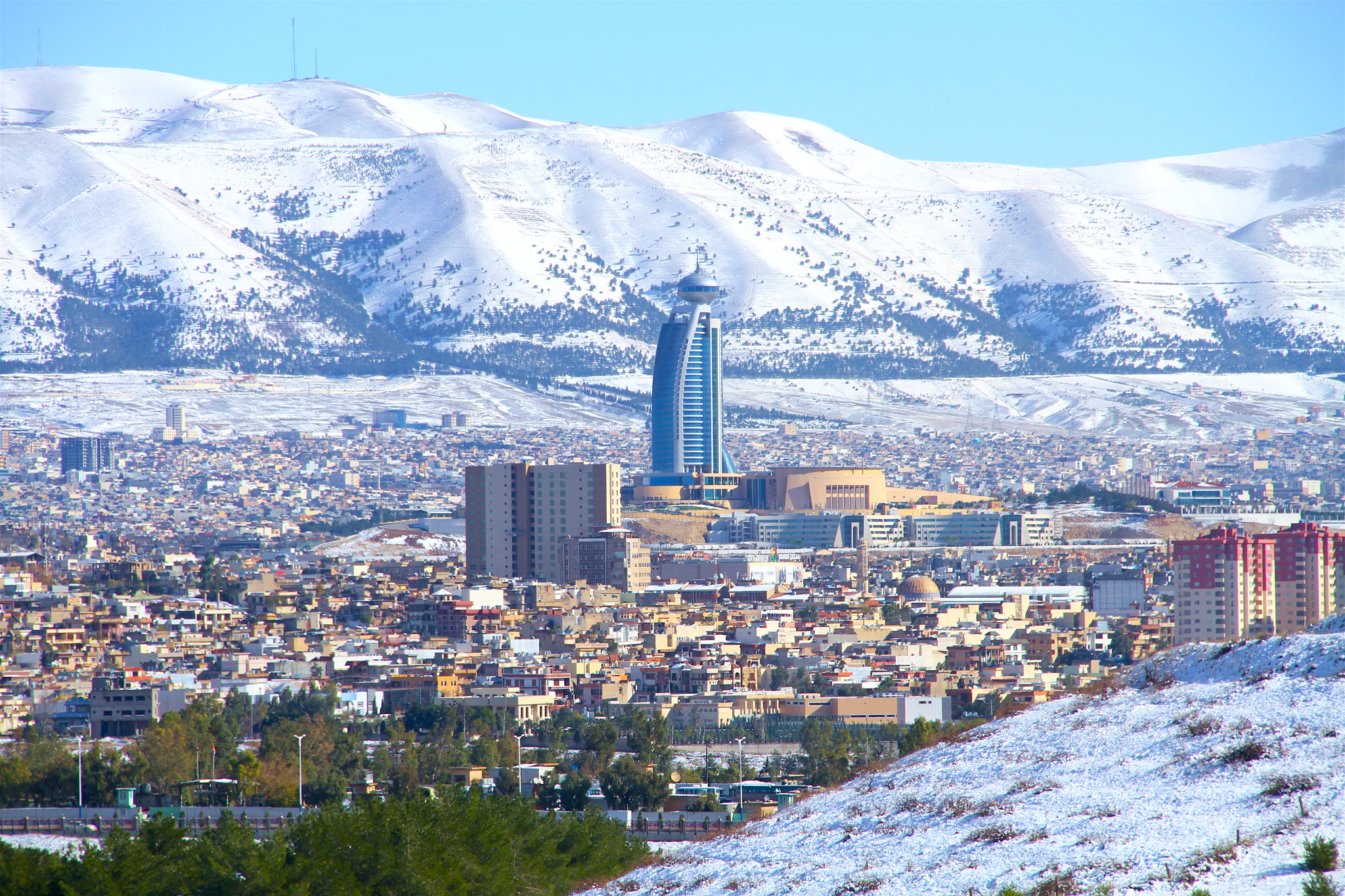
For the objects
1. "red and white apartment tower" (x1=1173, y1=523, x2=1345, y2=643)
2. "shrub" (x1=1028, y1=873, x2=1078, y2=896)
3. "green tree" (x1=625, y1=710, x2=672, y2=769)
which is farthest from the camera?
"red and white apartment tower" (x1=1173, y1=523, x2=1345, y2=643)

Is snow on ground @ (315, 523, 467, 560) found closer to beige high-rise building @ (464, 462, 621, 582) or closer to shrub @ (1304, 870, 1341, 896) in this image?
beige high-rise building @ (464, 462, 621, 582)

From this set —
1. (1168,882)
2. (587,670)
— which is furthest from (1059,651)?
(1168,882)

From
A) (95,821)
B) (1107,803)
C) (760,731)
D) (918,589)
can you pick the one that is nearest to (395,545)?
(918,589)

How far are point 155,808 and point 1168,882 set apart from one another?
28.3 metres

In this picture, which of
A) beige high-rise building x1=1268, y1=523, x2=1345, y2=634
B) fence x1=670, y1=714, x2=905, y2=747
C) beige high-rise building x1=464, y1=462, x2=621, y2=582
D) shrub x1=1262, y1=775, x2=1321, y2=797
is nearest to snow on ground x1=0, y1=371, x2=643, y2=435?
beige high-rise building x1=464, y1=462, x2=621, y2=582

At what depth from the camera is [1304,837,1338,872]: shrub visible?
15.2 metres

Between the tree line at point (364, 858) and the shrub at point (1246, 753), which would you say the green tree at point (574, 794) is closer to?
the tree line at point (364, 858)

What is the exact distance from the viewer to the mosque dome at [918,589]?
98.0 meters

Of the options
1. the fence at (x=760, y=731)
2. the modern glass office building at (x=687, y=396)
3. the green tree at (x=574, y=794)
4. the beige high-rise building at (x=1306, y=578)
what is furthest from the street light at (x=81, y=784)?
the modern glass office building at (x=687, y=396)

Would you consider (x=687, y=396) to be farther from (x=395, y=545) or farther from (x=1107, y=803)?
(x=1107, y=803)

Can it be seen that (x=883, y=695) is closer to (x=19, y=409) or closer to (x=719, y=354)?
(x=719, y=354)

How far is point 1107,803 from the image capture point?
17.2 metres

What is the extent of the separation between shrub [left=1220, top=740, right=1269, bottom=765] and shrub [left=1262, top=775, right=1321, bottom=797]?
0.48 m

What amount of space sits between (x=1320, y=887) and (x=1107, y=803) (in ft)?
8.97
